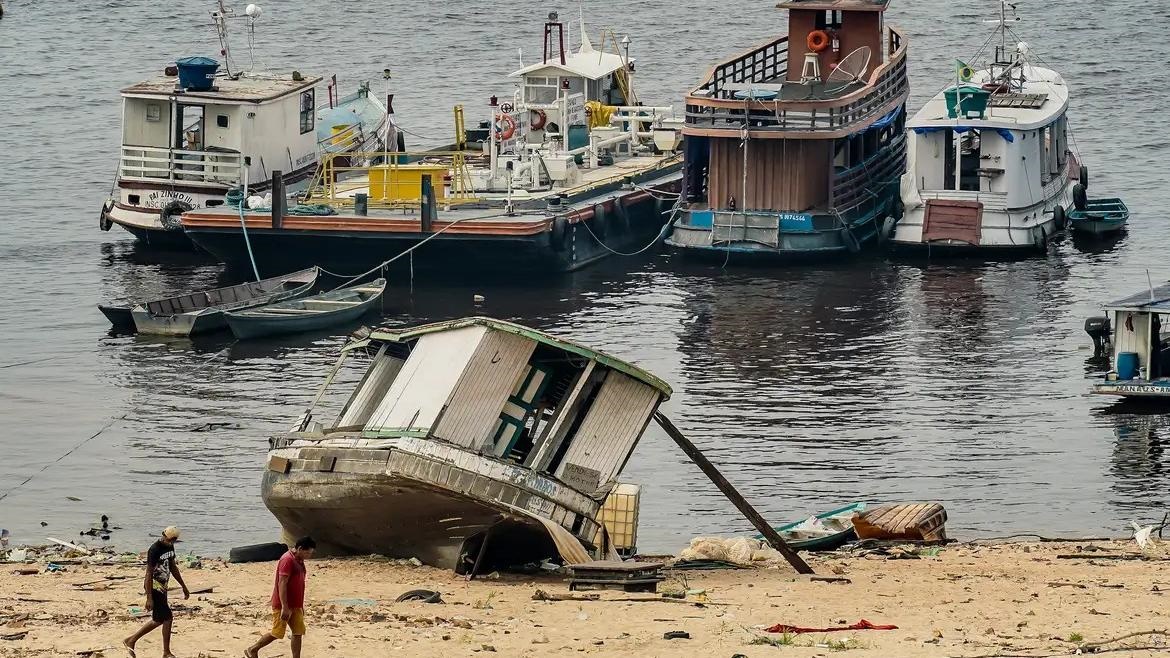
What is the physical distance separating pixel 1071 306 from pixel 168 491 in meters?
20.7

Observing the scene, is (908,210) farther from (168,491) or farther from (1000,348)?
(168,491)

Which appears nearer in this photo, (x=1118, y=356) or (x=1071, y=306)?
(x=1118, y=356)

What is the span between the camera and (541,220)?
44406 millimetres

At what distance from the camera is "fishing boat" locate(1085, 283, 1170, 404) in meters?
34.4

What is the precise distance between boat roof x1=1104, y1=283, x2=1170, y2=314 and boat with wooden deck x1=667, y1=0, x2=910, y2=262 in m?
11.9

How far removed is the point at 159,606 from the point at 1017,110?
3398 centimetres

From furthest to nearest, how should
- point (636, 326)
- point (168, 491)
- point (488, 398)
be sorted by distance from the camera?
point (636, 326)
point (168, 491)
point (488, 398)

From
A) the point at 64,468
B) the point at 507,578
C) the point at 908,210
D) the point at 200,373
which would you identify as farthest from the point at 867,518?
the point at 908,210

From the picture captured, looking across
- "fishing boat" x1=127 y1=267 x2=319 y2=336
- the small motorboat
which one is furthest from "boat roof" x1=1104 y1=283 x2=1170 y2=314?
"fishing boat" x1=127 y1=267 x2=319 y2=336

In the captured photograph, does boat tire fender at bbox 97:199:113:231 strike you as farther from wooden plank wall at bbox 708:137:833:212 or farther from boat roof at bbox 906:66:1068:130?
boat roof at bbox 906:66:1068:130

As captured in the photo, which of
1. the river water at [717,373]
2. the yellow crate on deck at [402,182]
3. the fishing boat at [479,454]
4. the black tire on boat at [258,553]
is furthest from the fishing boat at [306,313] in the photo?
the fishing boat at [479,454]

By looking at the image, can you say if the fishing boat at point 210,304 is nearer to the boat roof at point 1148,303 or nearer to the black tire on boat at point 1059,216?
the boat roof at point 1148,303

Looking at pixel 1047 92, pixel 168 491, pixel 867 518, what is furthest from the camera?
pixel 1047 92

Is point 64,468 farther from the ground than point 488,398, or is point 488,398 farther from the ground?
point 488,398
